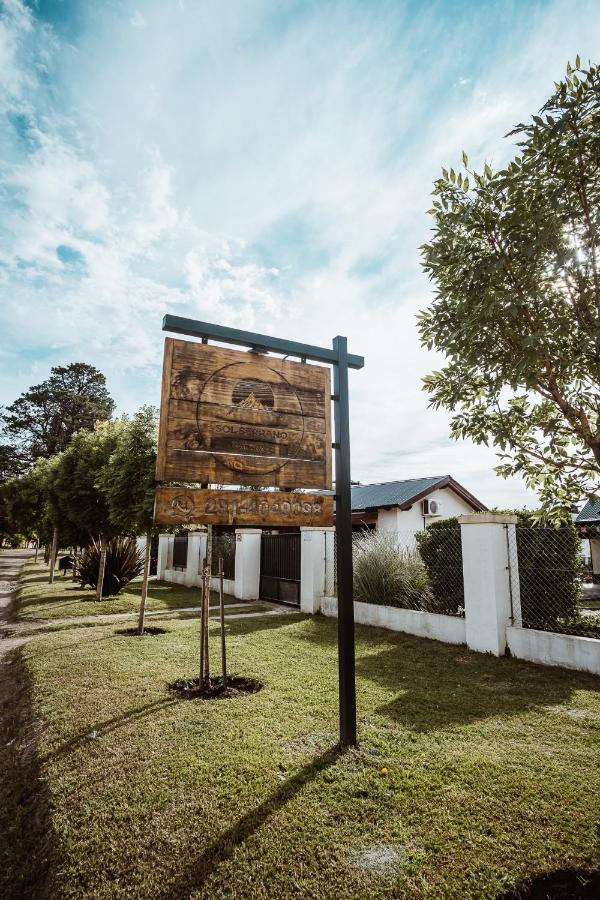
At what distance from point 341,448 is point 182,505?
4.55 ft

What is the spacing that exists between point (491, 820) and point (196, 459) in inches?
110

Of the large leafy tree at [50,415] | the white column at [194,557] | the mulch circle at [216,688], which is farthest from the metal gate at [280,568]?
the large leafy tree at [50,415]

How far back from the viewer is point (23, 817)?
106 inches

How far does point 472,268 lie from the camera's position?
8.90 ft

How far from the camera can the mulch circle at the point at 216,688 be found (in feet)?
15.2

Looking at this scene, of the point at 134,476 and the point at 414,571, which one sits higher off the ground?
the point at 134,476

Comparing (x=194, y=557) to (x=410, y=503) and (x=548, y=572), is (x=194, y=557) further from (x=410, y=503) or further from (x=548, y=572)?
(x=548, y=572)

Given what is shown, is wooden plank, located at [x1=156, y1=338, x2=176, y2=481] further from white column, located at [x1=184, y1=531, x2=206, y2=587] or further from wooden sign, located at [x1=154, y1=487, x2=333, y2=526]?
white column, located at [x1=184, y1=531, x2=206, y2=587]

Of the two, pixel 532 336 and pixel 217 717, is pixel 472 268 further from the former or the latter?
pixel 217 717

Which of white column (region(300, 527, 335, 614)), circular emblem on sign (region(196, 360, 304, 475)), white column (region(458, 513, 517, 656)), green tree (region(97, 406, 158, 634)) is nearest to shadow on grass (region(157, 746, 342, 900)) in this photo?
circular emblem on sign (region(196, 360, 304, 475))

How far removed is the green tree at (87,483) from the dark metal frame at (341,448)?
12.2 metres

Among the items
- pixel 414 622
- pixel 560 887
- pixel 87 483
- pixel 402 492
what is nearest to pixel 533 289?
pixel 560 887

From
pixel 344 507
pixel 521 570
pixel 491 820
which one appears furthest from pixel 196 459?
pixel 521 570

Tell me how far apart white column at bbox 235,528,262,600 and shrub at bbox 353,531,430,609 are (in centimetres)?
447
